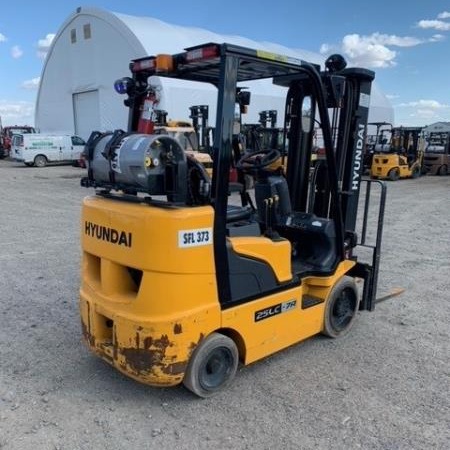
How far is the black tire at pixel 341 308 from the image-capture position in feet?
13.7

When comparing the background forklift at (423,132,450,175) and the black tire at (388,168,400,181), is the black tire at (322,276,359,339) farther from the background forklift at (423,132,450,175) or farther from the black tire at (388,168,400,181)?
the background forklift at (423,132,450,175)

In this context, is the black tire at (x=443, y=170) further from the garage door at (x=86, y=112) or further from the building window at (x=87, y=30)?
the building window at (x=87, y=30)

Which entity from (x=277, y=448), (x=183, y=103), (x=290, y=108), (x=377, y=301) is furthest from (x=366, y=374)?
(x=183, y=103)

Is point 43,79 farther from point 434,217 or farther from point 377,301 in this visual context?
point 377,301

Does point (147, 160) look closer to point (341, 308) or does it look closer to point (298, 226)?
point (298, 226)

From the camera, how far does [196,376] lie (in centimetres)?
319

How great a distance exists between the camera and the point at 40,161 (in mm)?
25641

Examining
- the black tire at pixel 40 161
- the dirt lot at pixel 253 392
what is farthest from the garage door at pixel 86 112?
the dirt lot at pixel 253 392

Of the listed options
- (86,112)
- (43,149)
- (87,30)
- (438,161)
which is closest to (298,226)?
(438,161)

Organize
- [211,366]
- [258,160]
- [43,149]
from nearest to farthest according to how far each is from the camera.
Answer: [211,366] < [258,160] < [43,149]

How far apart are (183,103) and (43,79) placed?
13.6m

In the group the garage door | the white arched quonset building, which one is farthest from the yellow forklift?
the garage door

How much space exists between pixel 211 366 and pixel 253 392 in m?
0.37

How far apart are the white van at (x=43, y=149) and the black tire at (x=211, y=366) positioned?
80.4 feet
